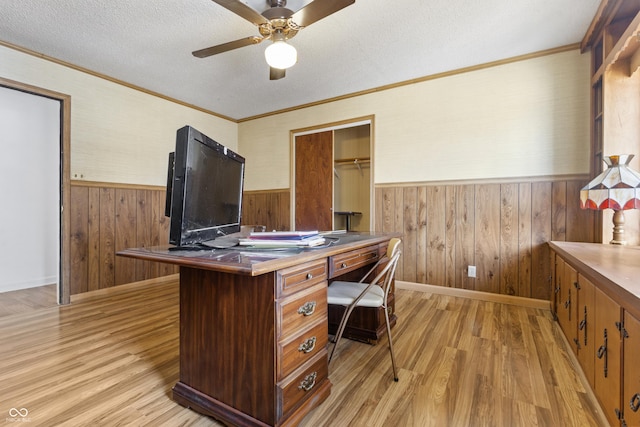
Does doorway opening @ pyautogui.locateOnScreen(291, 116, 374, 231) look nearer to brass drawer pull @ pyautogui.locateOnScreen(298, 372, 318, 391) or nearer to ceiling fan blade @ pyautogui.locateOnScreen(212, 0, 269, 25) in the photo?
ceiling fan blade @ pyautogui.locateOnScreen(212, 0, 269, 25)

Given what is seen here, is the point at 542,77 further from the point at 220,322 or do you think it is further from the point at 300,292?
the point at 220,322

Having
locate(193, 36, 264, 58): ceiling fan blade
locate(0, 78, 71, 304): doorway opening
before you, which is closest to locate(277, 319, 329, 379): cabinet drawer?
locate(193, 36, 264, 58): ceiling fan blade

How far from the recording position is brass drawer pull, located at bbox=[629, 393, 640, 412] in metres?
0.89

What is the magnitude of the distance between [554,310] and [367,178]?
3.09 metres

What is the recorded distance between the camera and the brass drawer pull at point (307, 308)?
119 cm

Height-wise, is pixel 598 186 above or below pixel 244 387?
above

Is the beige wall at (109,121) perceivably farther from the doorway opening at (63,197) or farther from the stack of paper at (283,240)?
the stack of paper at (283,240)

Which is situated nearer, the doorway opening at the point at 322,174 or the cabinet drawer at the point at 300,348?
the cabinet drawer at the point at 300,348

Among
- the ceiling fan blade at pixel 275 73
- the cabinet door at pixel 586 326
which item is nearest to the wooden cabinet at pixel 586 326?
the cabinet door at pixel 586 326

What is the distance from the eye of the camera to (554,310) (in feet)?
7.72

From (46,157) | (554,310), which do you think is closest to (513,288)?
(554,310)

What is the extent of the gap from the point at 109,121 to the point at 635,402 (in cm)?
439

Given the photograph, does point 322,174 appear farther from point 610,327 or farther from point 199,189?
point 610,327

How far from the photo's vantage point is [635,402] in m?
0.91
